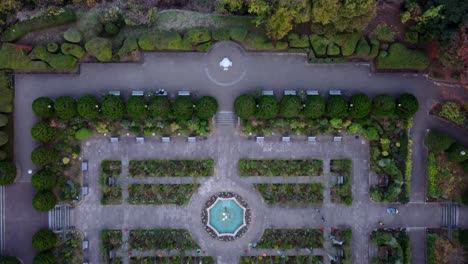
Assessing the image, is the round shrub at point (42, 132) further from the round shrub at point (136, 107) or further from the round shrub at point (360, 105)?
the round shrub at point (360, 105)

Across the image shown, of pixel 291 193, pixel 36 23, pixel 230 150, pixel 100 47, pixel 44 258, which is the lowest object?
pixel 44 258

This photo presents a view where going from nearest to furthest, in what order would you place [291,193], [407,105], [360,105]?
[360,105] < [407,105] < [291,193]

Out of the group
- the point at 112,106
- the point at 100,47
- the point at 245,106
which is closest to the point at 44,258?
the point at 112,106

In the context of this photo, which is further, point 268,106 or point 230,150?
point 230,150

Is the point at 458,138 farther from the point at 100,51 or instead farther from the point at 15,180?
the point at 15,180

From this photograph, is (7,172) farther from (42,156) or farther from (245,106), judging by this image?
(245,106)

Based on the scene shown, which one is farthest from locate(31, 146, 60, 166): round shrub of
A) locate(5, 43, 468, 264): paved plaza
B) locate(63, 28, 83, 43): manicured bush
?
locate(63, 28, 83, 43): manicured bush

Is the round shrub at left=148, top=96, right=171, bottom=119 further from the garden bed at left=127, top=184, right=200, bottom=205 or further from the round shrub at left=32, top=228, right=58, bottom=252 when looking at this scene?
the round shrub at left=32, top=228, right=58, bottom=252

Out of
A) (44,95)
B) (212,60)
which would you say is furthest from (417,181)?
(44,95)
